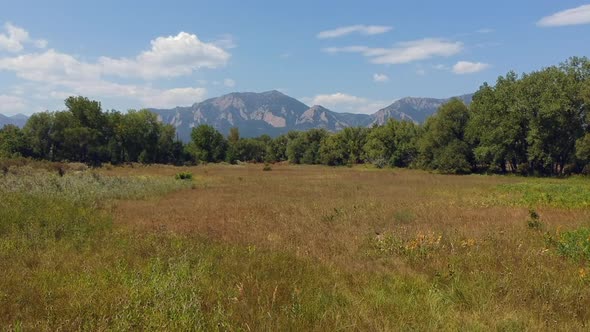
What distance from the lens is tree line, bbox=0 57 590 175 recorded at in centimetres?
4325

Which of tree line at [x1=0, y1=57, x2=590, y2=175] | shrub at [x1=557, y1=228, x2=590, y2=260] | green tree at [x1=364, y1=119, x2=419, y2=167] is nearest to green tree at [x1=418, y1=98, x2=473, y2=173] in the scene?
tree line at [x1=0, y1=57, x2=590, y2=175]

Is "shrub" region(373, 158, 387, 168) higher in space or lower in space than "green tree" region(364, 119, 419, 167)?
lower

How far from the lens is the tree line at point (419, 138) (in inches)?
1703

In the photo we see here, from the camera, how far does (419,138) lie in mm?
70312

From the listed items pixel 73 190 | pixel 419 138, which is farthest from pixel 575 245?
pixel 419 138

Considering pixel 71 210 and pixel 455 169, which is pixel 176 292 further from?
pixel 455 169

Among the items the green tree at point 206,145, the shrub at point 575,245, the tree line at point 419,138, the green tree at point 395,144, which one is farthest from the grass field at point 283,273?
the green tree at point 206,145

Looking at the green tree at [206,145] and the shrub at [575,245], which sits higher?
the green tree at [206,145]

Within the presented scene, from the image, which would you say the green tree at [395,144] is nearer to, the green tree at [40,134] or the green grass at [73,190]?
the green grass at [73,190]

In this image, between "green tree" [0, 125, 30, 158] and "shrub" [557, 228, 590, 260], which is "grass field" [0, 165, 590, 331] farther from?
"green tree" [0, 125, 30, 158]

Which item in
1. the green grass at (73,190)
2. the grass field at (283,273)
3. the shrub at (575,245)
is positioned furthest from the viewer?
the green grass at (73,190)

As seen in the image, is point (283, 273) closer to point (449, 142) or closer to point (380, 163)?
point (449, 142)

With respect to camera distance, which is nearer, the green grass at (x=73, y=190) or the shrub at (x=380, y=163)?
the green grass at (x=73, y=190)

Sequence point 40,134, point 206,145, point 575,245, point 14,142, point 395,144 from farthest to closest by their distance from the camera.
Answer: point 206,145, point 395,144, point 40,134, point 14,142, point 575,245
